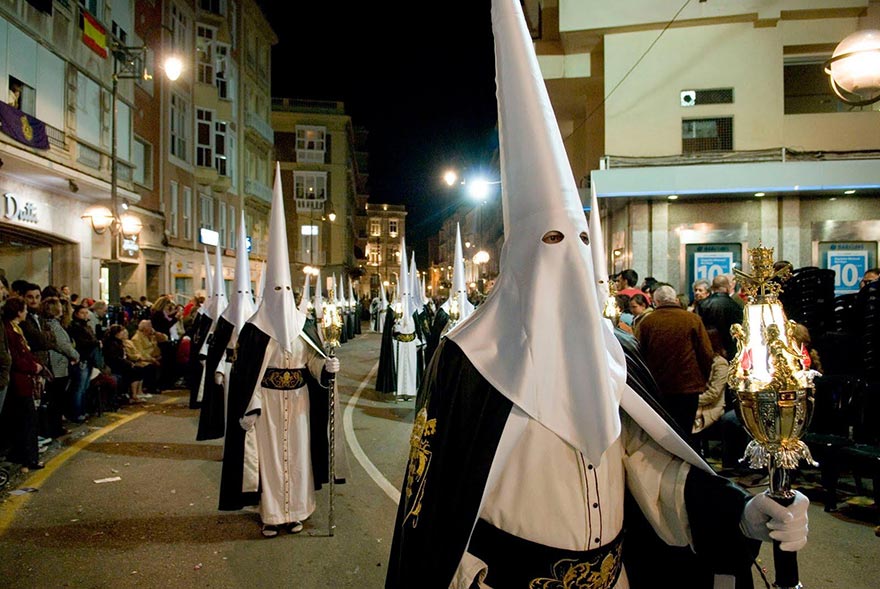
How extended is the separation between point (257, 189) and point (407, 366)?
30138mm

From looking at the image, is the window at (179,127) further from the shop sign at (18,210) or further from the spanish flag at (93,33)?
the shop sign at (18,210)

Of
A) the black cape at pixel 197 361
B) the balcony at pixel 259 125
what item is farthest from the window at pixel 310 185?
the black cape at pixel 197 361

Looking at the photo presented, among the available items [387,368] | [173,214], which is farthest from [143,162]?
[387,368]

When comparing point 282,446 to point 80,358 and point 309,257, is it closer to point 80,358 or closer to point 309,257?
point 80,358

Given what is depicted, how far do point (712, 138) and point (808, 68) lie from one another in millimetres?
3922

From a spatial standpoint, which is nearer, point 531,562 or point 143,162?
point 531,562

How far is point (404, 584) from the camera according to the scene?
7.61 feet

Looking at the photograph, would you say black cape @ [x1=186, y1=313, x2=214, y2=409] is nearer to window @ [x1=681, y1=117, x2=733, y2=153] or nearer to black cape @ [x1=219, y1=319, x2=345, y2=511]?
black cape @ [x1=219, y1=319, x2=345, y2=511]

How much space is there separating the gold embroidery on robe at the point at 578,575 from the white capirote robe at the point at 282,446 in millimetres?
4020

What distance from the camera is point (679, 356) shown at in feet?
22.2

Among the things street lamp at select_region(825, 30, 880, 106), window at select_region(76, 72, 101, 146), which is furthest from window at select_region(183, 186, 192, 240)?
street lamp at select_region(825, 30, 880, 106)

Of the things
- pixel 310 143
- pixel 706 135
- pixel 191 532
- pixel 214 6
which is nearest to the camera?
pixel 191 532

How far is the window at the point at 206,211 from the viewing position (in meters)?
31.1

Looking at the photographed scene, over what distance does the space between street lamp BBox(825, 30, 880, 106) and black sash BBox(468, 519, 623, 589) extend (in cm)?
648
